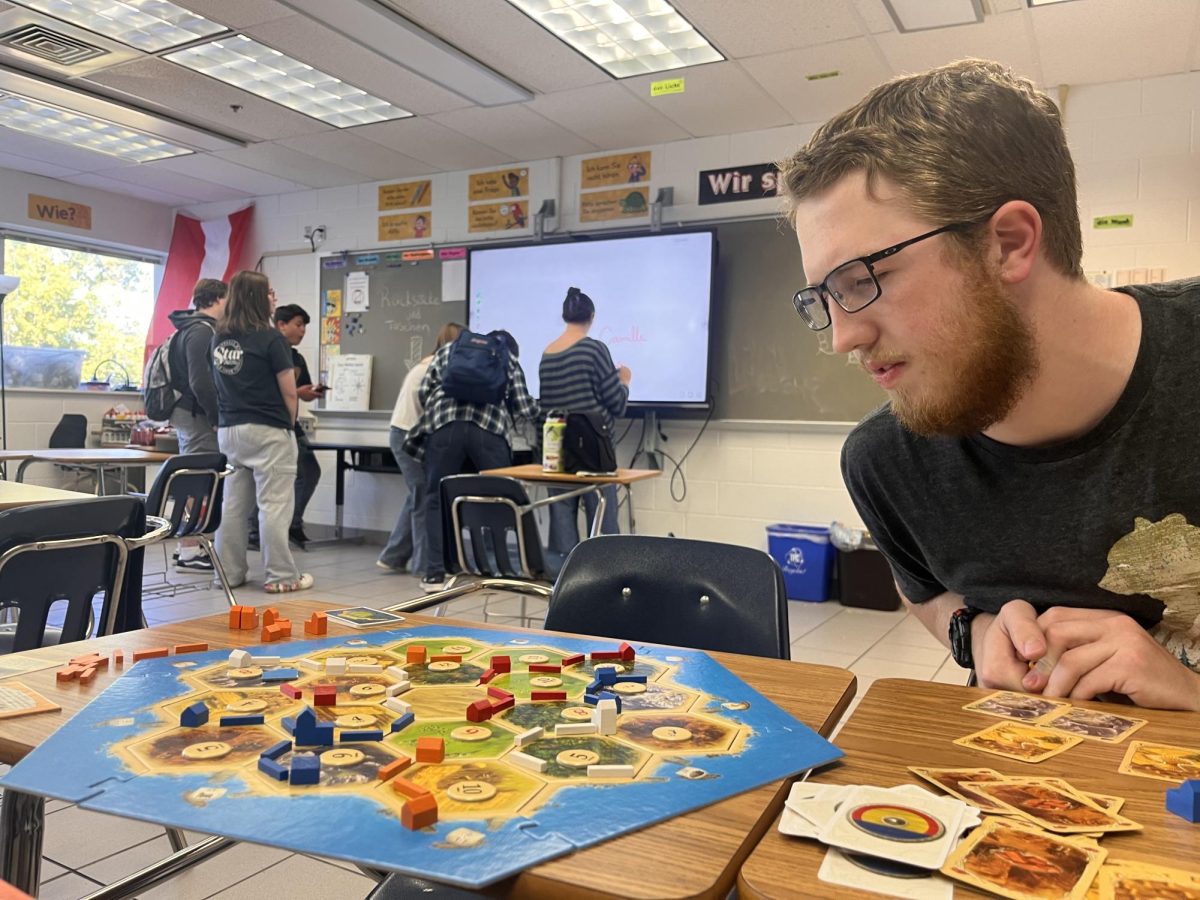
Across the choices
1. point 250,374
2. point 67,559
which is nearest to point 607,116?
point 250,374

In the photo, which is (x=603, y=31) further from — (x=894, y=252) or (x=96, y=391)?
(x=96, y=391)

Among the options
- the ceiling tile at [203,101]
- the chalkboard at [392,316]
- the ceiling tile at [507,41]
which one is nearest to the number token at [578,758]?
the ceiling tile at [507,41]

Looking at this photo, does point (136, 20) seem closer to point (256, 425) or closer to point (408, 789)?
point (256, 425)

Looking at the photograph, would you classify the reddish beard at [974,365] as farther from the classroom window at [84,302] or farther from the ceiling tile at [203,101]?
the classroom window at [84,302]

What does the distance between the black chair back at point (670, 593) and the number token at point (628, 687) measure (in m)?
0.46

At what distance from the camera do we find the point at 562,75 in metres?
4.34

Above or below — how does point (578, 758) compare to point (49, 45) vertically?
below

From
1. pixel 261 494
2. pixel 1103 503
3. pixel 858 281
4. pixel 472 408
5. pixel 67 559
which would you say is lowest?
pixel 261 494

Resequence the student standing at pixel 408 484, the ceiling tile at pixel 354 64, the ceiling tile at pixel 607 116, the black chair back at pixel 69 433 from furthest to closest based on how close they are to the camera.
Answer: the black chair back at pixel 69 433
the student standing at pixel 408 484
the ceiling tile at pixel 607 116
the ceiling tile at pixel 354 64

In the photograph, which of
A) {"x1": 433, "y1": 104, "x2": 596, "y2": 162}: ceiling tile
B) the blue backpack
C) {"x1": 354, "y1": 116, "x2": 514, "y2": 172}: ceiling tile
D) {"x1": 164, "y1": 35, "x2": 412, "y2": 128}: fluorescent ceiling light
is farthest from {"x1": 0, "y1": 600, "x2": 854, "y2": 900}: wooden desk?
{"x1": 354, "y1": 116, "x2": 514, "y2": 172}: ceiling tile

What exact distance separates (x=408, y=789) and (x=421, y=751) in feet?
0.25

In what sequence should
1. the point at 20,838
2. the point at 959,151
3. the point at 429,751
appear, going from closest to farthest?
the point at 429,751 < the point at 20,838 < the point at 959,151

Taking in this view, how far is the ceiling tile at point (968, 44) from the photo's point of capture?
3736mm

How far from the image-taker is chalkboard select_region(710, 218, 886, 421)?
192 inches
